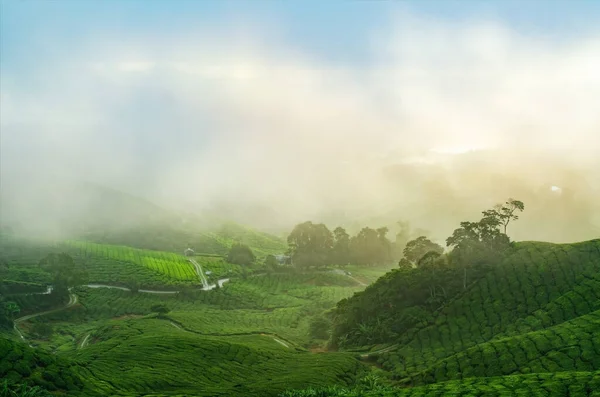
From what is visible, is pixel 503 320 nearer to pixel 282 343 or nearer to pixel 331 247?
pixel 282 343

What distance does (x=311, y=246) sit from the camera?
555ft

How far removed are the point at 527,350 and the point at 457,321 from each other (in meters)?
19.0

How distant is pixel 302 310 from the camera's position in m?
115

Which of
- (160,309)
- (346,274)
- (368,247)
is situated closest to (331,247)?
(346,274)

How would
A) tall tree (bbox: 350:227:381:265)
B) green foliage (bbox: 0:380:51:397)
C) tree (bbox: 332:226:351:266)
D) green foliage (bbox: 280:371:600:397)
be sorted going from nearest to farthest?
green foliage (bbox: 0:380:51:397)
green foliage (bbox: 280:371:600:397)
tree (bbox: 332:226:351:266)
tall tree (bbox: 350:227:381:265)

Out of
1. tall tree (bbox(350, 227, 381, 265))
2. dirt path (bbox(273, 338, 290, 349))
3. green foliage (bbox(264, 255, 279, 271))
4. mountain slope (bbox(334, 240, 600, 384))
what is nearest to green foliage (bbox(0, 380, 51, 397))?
mountain slope (bbox(334, 240, 600, 384))

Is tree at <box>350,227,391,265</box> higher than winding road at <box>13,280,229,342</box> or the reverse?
higher

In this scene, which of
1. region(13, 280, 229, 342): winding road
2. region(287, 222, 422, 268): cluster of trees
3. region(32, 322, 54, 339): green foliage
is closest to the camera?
region(32, 322, 54, 339): green foliage

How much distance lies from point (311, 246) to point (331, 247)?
9017 mm

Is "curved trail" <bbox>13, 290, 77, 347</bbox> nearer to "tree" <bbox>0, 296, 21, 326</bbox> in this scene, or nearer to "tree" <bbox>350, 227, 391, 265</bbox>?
"tree" <bbox>0, 296, 21, 326</bbox>

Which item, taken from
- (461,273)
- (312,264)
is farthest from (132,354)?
(312,264)

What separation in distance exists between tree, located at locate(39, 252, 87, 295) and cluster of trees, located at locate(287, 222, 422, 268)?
75135 millimetres

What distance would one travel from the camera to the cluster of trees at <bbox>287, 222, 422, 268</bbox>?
551 ft

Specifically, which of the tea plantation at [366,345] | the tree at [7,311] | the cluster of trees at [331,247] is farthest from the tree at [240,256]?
the tree at [7,311]
